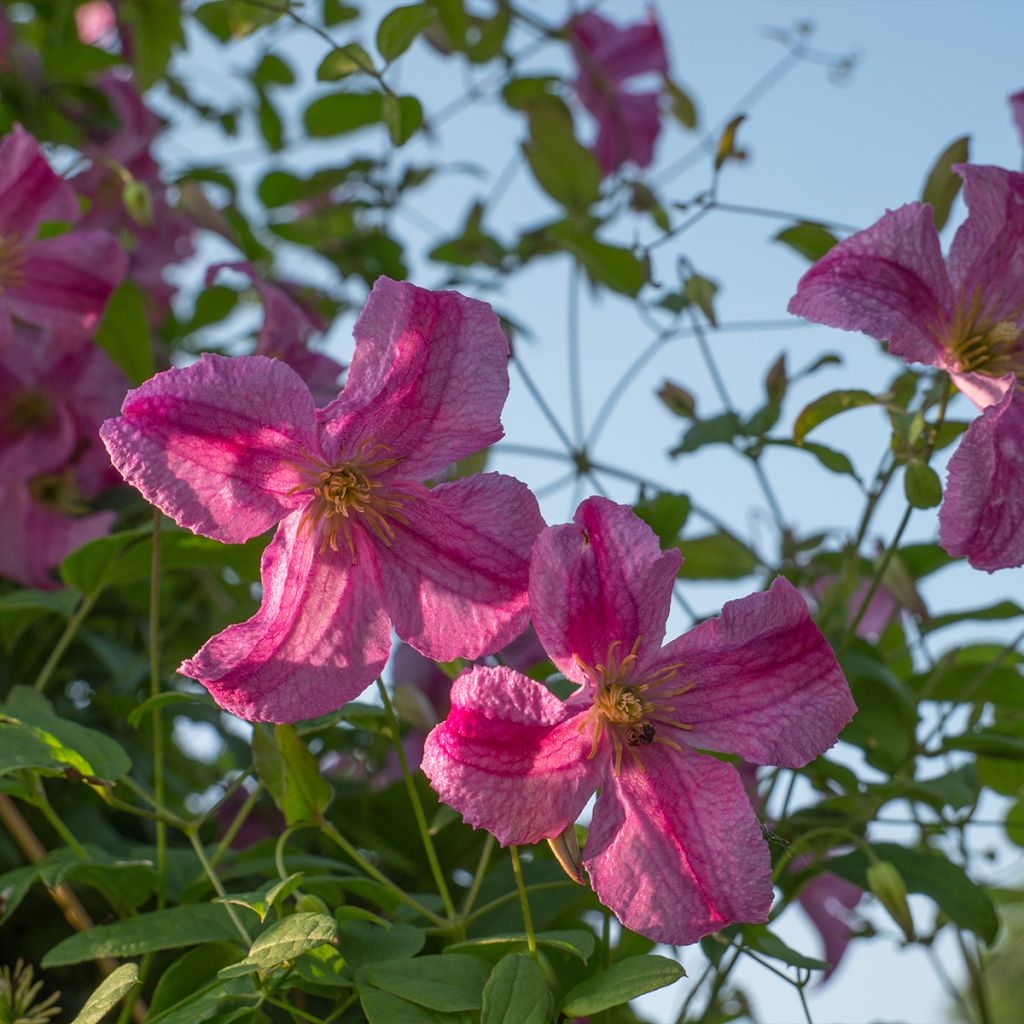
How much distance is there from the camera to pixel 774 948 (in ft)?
2.20

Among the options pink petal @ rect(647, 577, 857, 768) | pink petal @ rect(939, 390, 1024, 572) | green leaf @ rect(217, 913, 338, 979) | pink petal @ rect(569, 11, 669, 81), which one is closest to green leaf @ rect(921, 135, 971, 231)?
pink petal @ rect(939, 390, 1024, 572)

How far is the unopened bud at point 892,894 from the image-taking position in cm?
72

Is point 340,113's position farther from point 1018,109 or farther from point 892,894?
point 892,894

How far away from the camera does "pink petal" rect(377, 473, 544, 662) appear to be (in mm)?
610

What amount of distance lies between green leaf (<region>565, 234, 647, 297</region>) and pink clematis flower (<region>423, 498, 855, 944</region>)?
54 centimetres

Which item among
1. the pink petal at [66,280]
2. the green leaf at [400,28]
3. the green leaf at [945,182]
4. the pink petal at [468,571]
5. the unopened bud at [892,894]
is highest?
the green leaf at [400,28]

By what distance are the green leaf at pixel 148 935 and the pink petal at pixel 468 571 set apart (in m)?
0.18

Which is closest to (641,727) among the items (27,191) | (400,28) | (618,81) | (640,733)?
(640,733)

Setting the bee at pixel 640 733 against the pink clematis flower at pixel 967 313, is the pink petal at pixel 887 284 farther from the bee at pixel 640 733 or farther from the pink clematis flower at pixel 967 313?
the bee at pixel 640 733

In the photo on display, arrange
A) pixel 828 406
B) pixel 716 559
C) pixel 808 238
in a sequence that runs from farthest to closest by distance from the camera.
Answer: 1. pixel 716 559
2. pixel 808 238
3. pixel 828 406

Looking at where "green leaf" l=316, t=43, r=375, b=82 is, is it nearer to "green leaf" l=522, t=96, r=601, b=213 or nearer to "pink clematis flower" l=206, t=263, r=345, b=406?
"pink clematis flower" l=206, t=263, r=345, b=406

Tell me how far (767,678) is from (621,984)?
16cm

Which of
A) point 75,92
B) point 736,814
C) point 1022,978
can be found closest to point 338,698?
point 736,814

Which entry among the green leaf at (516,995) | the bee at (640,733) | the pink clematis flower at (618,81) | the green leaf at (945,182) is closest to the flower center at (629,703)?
the bee at (640,733)
